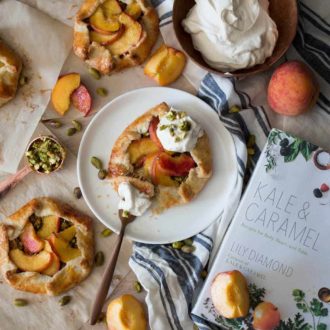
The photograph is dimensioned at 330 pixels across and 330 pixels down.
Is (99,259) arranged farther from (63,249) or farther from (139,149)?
(139,149)

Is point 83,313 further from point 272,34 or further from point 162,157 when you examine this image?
point 272,34

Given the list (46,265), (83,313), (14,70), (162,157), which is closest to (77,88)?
(14,70)

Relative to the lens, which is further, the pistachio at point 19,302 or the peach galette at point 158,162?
the pistachio at point 19,302

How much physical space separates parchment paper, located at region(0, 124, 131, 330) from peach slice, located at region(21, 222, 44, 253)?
5.2 inches

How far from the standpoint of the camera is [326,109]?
2.83 metres

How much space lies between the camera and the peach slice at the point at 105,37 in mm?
2872

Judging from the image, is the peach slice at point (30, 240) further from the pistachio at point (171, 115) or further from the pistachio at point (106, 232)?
the pistachio at point (171, 115)

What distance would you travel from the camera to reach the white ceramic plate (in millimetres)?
2848

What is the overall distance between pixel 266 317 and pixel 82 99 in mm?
1311

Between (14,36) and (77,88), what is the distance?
0.41 meters

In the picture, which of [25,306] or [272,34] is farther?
[25,306]

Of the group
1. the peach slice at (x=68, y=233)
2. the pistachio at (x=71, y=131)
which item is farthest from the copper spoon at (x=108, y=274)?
the pistachio at (x=71, y=131)

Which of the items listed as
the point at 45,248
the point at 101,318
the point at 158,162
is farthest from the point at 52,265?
the point at 158,162

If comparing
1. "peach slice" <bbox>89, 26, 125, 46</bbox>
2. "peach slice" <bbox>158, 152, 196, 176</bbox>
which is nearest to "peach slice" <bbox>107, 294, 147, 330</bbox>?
"peach slice" <bbox>158, 152, 196, 176</bbox>
